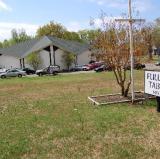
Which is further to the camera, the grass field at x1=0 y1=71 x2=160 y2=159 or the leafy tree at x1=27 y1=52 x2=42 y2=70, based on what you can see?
the leafy tree at x1=27 y1=52 x2=42 y2=70

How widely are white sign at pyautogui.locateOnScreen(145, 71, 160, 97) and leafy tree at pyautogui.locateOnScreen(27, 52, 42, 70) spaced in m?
53.1

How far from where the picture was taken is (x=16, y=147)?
946 centimetres

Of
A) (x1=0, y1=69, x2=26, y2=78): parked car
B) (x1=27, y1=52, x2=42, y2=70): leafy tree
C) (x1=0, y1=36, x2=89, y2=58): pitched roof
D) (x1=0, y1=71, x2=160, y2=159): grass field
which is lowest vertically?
(x1=0, y1=69, x2=26, y2=78): parked car

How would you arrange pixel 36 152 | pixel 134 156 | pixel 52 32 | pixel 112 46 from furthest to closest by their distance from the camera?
pixel 52 32 → pixel 112 46 → pixel 36 152 → pixel 134 156

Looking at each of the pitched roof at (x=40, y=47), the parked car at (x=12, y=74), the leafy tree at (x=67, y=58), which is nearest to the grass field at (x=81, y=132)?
the parked car at (x=12, y=74)

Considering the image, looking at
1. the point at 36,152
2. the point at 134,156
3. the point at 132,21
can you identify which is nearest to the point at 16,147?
the point at 36,152

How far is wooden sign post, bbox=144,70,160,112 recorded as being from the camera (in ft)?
45.2

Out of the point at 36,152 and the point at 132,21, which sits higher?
the point at 132,21

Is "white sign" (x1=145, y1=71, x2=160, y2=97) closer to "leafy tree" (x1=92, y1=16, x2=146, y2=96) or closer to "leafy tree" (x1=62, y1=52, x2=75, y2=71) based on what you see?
"leafy tree" (x1=92, y1=16, x2=146, y2=96)

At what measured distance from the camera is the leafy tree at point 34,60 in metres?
66.6

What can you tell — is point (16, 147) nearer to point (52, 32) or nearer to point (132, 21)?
point (132, 21)

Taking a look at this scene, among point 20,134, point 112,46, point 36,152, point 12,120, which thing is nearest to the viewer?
point 36,152

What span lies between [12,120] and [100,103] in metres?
4.39

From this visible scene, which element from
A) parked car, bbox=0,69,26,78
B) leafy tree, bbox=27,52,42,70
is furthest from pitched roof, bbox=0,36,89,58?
parked car, bbox=0,69,26,78
